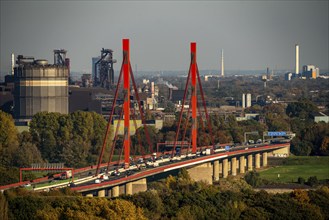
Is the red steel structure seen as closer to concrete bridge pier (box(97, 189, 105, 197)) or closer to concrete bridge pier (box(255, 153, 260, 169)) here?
concrete bridge pier (box(97, 189, 105, 197))

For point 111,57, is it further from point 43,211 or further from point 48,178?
point 43,211

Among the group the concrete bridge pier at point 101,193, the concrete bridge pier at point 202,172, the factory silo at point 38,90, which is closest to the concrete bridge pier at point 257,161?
the concrete bridge pier at point 202,172

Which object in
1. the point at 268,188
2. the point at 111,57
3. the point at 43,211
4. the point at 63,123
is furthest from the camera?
the point at 111,57

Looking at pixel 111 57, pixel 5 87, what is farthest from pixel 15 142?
pixel 111 57

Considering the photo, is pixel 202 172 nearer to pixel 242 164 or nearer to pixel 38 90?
pixel 242 164

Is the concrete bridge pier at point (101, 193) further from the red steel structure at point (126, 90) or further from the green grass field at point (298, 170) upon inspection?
the green grass field at point (298, 170)

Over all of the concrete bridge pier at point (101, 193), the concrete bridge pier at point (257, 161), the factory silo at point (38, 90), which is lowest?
the concrete bridge pier at point (257, 161)
